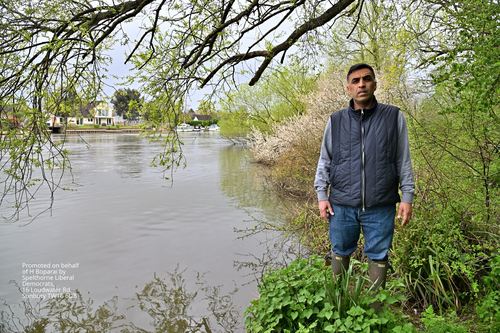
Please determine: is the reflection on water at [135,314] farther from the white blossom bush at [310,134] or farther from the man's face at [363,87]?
the man's face at [363,87]

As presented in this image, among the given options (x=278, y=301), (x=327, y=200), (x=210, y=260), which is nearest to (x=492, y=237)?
(x=327, y=200)

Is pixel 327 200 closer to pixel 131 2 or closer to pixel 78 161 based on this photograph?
pixel 131 2

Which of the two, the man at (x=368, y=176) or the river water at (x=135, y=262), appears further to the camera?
the river water at (x=135, y=262)

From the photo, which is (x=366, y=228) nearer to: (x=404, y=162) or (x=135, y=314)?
(x=404, y=162)

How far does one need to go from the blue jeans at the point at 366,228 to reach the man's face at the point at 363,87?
0.86m

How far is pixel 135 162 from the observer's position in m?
21.8

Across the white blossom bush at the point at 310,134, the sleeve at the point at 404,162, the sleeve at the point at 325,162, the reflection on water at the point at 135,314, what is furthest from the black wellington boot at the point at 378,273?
the white blossom bush at the point at 310,134

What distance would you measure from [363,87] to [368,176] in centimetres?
73

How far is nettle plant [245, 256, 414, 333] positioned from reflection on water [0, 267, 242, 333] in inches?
71.3

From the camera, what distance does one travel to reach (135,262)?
6504mm

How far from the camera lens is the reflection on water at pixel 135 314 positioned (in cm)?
444

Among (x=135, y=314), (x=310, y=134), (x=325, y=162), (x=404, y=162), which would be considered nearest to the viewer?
(x=404, y=162)

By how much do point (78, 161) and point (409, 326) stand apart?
23207 mm

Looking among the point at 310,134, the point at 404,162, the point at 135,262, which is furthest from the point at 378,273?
the point at 310,134
